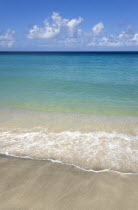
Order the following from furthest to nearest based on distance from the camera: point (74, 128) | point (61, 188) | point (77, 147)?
point (74, 128) → point (77, 147) → point (61, 188)

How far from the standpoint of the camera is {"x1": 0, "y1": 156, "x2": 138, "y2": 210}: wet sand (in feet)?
12.5

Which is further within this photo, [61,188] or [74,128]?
[74,128]

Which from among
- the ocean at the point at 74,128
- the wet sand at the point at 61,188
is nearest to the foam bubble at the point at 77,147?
the ocean at the point at 74,128

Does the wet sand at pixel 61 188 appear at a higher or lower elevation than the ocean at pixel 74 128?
lower

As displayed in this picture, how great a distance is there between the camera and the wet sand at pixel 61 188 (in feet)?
12.5

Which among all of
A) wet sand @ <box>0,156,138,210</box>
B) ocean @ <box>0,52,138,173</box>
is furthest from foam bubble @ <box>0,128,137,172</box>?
wet sand @ <box>0,156,138,210</box>

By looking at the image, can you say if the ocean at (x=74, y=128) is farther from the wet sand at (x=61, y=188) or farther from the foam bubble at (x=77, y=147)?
the wet sand at (x=61, y=188)

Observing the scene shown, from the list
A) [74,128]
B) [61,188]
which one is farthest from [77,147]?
[61,188]

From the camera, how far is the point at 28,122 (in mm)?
8719

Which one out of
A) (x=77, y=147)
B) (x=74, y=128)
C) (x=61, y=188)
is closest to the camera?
(x=61, y=188)

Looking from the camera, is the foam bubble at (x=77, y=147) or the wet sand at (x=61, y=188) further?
the foam bubble at (x=77, y=147)

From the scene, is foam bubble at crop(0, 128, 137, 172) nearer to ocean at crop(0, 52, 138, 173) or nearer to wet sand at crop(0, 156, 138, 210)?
ocean at crop(0, 52, 138, 173)

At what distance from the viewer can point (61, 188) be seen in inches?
168

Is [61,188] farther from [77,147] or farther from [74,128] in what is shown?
[74,128]
